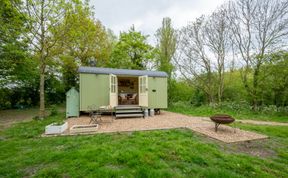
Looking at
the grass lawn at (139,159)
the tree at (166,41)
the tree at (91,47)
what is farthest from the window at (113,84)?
the tree at (166,41)

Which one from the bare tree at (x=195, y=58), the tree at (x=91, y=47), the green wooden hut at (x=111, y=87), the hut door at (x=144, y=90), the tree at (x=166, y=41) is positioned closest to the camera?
the green wooden hut at (x=111, y=87)

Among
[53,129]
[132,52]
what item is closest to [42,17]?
[53,129]

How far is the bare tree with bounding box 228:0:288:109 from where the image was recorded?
9391 millimetres

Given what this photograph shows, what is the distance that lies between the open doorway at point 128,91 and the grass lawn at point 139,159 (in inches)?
233

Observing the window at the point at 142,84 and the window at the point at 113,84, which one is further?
the window at the point at 142,84

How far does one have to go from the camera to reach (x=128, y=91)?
10.7 meters

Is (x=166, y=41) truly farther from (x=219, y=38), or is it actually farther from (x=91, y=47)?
(x=91, y=47)

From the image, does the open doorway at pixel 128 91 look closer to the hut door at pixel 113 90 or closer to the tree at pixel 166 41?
the hut door at pixel 113 90

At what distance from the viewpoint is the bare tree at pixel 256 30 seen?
9.39m

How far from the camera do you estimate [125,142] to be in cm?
383

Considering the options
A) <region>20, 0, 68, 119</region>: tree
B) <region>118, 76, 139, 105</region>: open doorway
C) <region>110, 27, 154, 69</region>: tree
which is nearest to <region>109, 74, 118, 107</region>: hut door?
<region>118, 76, 139, 105</region>: open doorway

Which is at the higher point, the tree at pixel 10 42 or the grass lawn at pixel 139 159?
the tree at pixel 10 42

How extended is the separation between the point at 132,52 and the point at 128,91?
508 cm

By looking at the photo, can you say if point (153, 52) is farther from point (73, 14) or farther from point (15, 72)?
point (15, 72)
